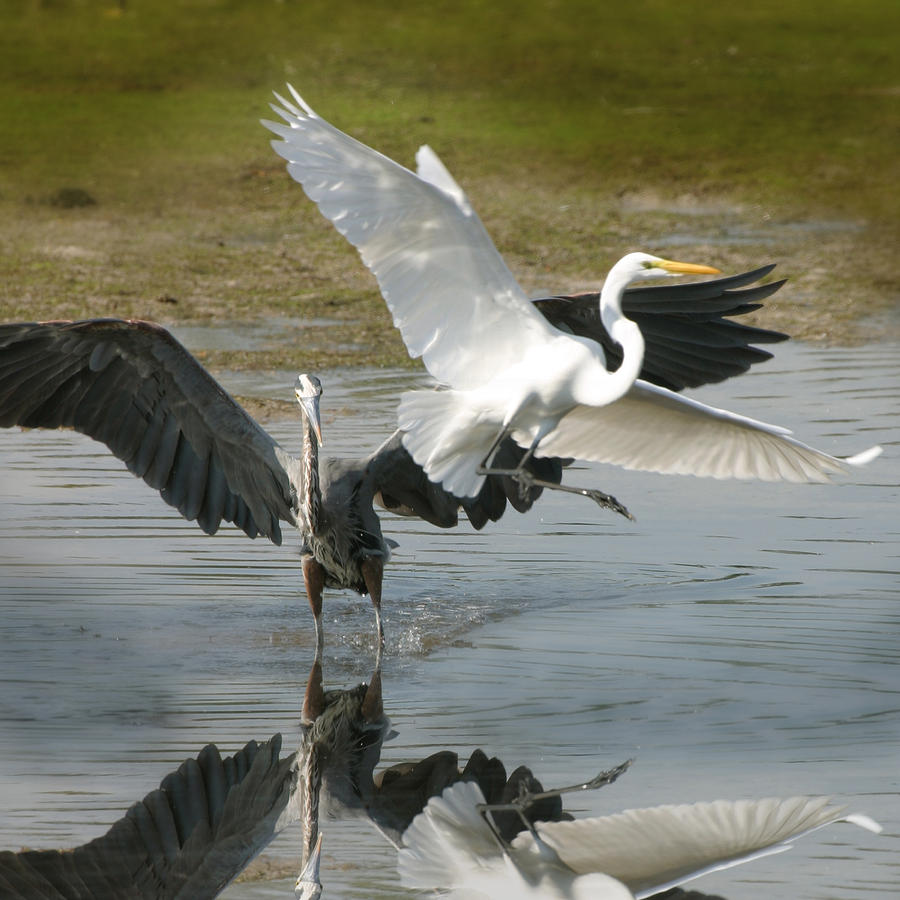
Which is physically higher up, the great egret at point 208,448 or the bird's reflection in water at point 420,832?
the great egret at point 208,448

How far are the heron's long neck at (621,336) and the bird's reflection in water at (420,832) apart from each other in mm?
1590

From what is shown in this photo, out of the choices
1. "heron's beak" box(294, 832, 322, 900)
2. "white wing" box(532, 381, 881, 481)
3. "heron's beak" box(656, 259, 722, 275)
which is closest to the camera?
"heron's beak" box(294, 832, 322, 900)

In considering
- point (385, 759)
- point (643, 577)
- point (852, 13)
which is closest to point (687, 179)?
point (852, 13)

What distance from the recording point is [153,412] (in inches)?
324

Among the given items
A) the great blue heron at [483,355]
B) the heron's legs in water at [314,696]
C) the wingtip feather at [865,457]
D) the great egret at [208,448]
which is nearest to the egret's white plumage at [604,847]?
the heron's legs in water at [314,696]

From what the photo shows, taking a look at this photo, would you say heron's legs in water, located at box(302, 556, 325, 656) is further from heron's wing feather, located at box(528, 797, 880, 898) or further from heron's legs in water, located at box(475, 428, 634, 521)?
heron's wing feather, located at box(528, 797, 880, 898)

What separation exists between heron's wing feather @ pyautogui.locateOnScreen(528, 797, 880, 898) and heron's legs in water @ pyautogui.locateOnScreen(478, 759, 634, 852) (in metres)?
0.08

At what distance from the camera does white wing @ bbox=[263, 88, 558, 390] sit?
655cm

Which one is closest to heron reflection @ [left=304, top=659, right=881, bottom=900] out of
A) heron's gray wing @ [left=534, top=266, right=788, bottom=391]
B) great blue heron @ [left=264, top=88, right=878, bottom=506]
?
great blue heron @ [left=264, top=88, right=878, bottom=506]

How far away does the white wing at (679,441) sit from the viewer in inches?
294

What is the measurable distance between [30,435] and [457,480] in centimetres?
493

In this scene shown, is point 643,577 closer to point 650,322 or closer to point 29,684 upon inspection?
point 650,322

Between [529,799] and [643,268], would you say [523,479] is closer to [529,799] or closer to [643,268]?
[643,268]

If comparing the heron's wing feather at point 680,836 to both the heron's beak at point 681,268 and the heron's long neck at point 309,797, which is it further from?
the heron's beak at point 681,268
